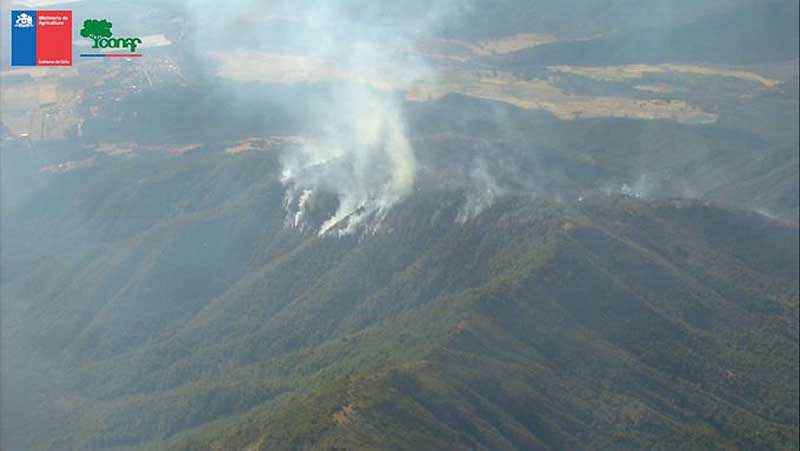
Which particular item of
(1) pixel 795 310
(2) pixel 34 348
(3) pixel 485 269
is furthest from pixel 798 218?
(2) pixel 34 348

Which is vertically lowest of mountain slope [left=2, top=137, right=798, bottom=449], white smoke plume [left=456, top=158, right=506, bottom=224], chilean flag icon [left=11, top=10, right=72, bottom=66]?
mountain slope [left=2, top=137, right=798, bottom=449]

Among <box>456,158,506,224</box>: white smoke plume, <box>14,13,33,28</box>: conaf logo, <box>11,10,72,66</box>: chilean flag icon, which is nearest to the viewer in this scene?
<box>456,158,506,224</box>: white smoke plume

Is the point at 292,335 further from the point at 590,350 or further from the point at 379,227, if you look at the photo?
the point at 590,350

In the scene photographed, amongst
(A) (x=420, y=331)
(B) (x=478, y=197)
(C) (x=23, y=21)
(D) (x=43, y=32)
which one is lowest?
(A) (x=420, y=331)

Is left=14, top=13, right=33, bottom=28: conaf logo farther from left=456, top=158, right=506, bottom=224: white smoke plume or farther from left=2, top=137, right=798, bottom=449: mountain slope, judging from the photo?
left=456, top=158, right=506, bottom=224: white smoke plume

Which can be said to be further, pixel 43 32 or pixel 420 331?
pixel 43 32

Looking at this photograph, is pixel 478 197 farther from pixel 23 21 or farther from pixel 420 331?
pixel 23 21

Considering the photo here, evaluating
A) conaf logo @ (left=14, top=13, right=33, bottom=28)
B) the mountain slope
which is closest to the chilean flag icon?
conaf logo @ (left=14, top=13, right=33, bottom=28)

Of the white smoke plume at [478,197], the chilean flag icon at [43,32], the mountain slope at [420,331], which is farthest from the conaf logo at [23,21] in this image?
the white smoke plume at [478,197]

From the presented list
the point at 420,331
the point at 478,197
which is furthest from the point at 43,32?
the point at 420,331

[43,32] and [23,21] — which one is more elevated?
[23,21]
